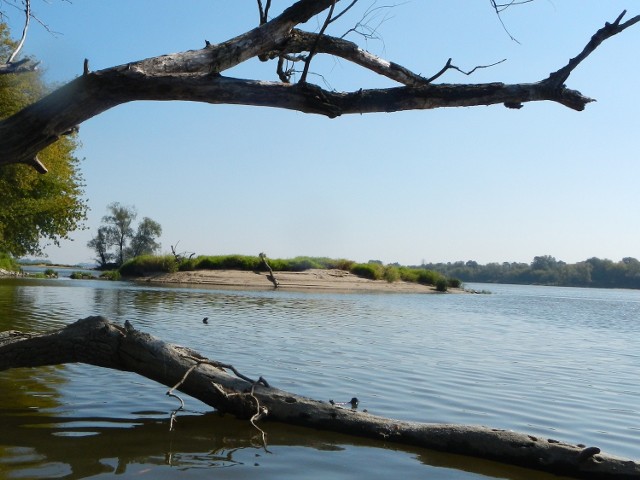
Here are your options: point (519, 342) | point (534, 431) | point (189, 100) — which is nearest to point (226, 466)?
point (189, 100)

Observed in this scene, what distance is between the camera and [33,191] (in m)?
30.7

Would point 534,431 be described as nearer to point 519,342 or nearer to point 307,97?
point 307,97

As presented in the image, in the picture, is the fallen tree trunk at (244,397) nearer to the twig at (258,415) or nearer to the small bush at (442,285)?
the twig at (258,415)

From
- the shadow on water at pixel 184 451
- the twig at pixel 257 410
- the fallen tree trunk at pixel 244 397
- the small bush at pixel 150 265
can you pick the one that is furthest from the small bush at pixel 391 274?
the shadow on water at pixel 184 451

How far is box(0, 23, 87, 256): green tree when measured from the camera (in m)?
26.1

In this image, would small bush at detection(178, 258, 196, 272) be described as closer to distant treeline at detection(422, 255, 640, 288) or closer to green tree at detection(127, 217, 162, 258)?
green tree at detection(127, 217, 162, 258)

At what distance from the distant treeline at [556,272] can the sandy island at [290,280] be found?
179 ft

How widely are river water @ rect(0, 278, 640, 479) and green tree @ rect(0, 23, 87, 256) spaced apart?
39.5ft

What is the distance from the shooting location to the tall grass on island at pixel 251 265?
4014 centimetres

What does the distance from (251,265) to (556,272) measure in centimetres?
7888

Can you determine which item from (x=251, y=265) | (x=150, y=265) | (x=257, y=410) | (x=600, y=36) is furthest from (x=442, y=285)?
(x=600, y=36)

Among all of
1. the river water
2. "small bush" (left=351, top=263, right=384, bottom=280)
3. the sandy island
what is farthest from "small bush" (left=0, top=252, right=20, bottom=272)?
the river water

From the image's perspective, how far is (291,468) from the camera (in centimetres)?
489

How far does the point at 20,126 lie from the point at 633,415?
6785 millimetres
